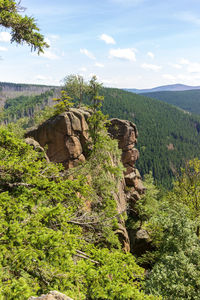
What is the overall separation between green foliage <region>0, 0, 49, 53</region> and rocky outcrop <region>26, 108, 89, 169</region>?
12.4 metres

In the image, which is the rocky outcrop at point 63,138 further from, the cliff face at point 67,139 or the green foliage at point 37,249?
the green foliage at point 37,249

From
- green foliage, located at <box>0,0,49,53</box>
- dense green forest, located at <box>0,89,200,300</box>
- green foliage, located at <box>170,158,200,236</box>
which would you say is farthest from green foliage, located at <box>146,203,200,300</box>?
green foliage, located at <box>0,0,49,53</box>

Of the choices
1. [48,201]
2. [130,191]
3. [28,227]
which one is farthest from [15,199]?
[130,191]

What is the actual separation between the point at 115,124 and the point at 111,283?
110ft

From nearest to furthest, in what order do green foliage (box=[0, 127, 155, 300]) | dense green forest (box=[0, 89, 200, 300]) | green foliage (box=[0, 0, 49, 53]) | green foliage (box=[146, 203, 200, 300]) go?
green foliage (box=[0, 127, 155, 300]) < dense green forest (box=[0, 89, 200, 300]) < green foliage (box=[0, 0, 49, 53]) < green foliage (box=[146, 203, 200, 300])

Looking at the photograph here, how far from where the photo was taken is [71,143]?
24.1m

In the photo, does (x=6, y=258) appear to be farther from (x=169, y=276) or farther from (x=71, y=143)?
(x=71, y=143)

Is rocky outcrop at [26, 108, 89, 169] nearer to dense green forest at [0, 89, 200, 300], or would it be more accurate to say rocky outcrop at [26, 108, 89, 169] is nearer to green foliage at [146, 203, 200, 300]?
dense green forest at [0, 89, 200, 300]

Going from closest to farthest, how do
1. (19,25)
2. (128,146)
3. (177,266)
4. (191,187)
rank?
(19,25) → (177,266) → (191,187) → (128,146)

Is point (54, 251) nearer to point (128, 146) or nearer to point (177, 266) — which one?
point (177, 266)

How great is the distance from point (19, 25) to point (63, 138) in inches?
561

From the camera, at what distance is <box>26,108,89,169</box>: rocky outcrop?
23812mm

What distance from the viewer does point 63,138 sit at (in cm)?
2403

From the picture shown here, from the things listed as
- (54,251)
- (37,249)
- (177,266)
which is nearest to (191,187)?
(177,266)
